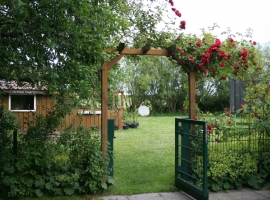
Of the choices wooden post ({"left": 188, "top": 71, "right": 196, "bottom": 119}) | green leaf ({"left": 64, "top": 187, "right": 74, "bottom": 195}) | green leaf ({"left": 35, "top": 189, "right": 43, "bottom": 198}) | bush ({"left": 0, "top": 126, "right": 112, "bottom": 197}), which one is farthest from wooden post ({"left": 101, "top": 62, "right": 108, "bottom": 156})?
wooden post ({"left": 188, "top": 71, "right": 196, "bottom": 119})

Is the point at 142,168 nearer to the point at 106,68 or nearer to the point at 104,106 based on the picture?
the point at 104,106

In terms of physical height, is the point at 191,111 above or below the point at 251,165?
above

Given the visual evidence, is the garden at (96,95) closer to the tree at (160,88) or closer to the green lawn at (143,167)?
the green lawn at (143,167)

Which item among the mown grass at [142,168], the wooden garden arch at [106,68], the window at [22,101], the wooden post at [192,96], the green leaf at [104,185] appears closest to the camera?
the green leaf at [104,185]

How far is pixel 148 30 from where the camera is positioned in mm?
6730

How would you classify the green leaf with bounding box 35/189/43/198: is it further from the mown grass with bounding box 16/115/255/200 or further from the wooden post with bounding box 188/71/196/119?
the wooden post with bounding box 188/71/196/119

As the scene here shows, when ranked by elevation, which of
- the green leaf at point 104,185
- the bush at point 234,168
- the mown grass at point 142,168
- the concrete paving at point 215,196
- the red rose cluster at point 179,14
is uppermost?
the red rose cluster at point 179,14

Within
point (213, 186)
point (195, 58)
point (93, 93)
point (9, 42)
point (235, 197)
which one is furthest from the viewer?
point (93, 93)

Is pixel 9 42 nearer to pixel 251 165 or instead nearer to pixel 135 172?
pixel 135 172

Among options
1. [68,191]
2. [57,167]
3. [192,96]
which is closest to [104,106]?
[57,167]

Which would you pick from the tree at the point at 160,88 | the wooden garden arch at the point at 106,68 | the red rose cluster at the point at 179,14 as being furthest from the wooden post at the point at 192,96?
the tree at the point at 160,88

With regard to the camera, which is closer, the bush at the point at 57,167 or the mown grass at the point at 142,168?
the bush at the point at 57,167

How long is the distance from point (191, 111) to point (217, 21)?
2000 millimetres

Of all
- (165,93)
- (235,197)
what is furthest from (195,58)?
(165,93)
